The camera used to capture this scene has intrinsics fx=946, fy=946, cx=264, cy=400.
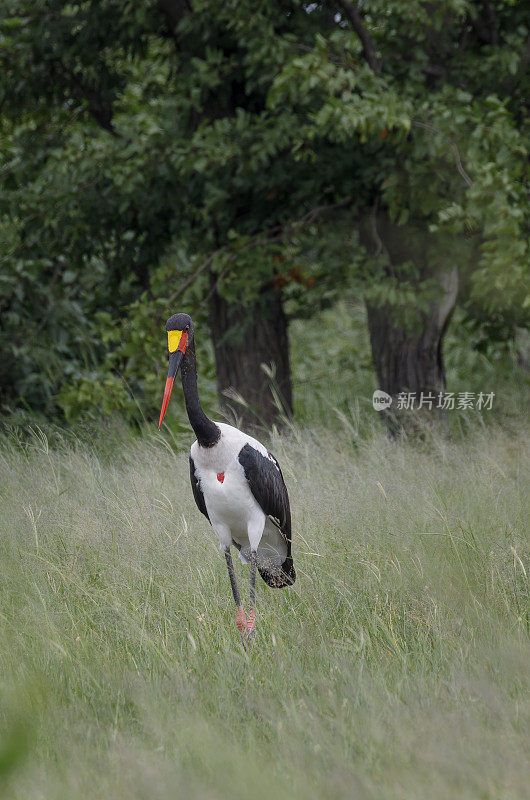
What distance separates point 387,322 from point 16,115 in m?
3.75

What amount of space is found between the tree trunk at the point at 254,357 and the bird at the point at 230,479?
332cm

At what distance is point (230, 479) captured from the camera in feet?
13.2

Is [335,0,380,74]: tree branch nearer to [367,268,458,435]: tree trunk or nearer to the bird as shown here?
[367,268,458,435]: tree trunk

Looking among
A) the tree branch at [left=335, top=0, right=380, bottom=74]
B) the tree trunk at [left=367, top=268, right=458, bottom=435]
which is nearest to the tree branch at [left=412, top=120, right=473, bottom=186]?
the tree branch at [left=335, top=0, right=380, bottom=74]

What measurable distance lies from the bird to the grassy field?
0.18 metres

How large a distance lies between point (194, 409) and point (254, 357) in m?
3.95

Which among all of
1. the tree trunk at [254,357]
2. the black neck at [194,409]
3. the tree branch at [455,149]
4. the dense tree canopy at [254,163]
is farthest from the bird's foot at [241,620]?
the tree trunk at [254,357]

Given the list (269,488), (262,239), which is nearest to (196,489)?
(269,488)

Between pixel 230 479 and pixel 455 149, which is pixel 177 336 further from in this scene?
pixel 455 149

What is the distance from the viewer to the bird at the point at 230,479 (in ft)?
12.7

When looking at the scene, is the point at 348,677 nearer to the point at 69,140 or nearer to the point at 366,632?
the point at 366,632

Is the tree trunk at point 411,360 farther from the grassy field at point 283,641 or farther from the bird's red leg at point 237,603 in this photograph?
the bird's red leg at point 237,603

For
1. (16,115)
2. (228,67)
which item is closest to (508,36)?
(228,67)

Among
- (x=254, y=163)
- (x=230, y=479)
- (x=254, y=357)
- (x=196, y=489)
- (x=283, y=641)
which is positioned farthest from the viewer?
(x=254, y=357)
